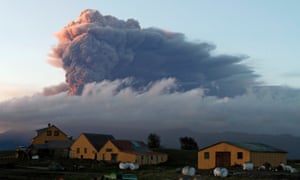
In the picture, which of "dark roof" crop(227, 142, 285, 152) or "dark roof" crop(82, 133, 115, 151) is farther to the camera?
Result: "dark roof" crop(82, 133, 115, 151)

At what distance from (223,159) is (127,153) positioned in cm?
2437

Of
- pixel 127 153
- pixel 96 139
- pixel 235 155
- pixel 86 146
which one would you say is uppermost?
pixel 96 139

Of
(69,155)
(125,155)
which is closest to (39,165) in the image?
(125,155)

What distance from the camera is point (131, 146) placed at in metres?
96.4

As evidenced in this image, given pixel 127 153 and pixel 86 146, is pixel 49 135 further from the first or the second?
pixel 127 153

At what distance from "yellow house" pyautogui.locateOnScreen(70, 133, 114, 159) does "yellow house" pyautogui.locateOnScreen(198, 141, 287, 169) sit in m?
30.7

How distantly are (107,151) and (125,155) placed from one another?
521cm

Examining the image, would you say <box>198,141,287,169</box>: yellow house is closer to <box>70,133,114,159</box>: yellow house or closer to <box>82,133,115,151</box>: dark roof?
<box>70,133,114,159</box>: yellow house

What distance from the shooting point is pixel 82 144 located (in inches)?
3937

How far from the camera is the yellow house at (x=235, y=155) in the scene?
6938 centimetres

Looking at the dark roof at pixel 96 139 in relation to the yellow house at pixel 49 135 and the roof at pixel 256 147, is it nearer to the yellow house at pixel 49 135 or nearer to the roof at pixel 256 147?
the yellow house at pixel 49 135

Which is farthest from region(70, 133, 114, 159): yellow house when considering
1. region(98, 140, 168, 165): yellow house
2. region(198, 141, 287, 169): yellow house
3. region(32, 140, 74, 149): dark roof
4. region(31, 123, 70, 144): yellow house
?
region(198, 141, 287, 169): yellow house

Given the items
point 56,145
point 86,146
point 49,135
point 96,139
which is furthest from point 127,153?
point 49,135

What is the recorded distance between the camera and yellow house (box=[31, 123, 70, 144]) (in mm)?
116188
